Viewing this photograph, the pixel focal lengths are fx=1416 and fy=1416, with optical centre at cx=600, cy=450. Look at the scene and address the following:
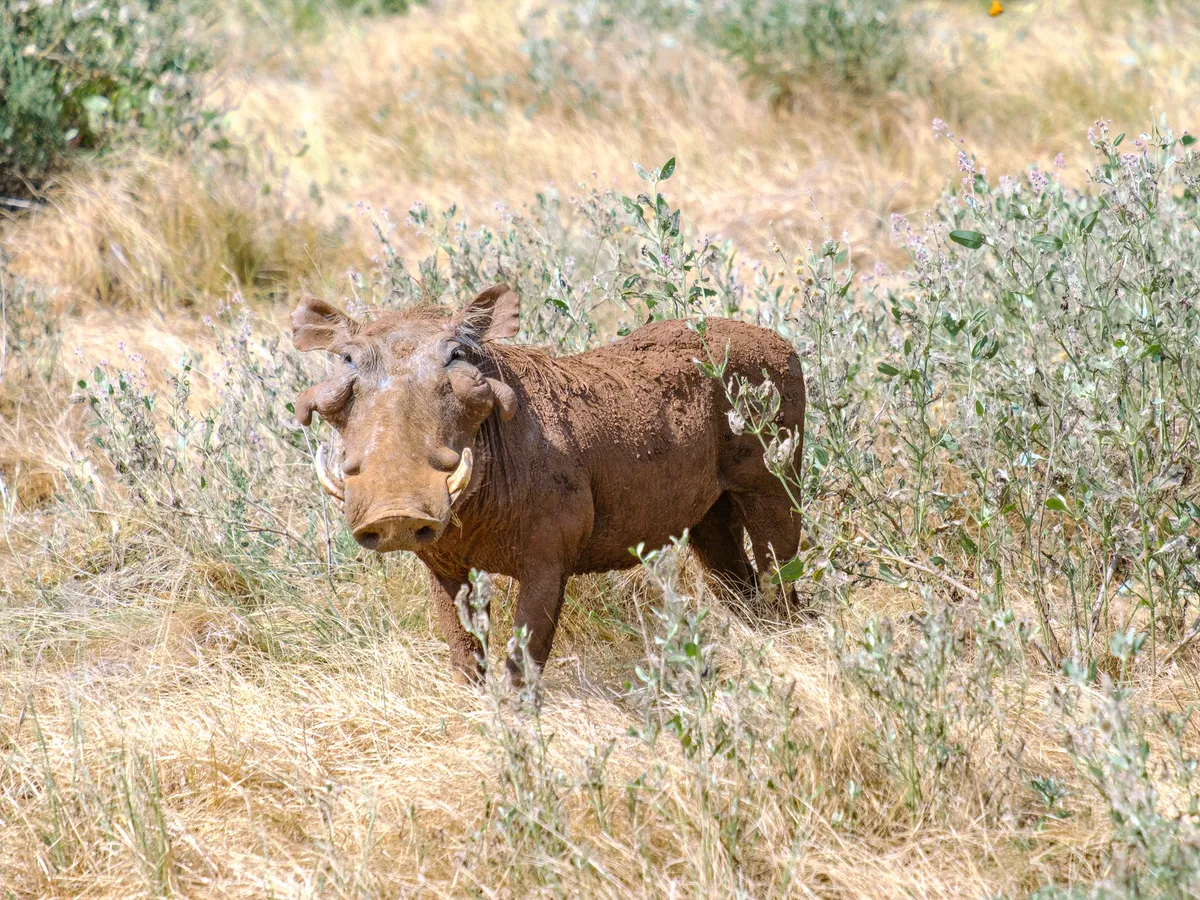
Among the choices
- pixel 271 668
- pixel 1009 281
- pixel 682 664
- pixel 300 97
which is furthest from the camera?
pixel 300 97

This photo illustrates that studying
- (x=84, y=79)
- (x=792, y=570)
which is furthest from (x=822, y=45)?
(x=792, y=570)

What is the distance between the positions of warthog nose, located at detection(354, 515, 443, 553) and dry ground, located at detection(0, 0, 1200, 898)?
523mm

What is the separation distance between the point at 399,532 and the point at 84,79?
6.23 m

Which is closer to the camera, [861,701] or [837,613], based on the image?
[861,701]

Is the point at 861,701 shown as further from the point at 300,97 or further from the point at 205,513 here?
the point at 300,97

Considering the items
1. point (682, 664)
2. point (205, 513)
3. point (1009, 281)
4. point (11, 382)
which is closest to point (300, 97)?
point (11, 382)

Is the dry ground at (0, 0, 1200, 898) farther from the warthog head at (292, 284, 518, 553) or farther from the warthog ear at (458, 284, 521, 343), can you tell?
the warthog ear at (458, 284, 521, 343)

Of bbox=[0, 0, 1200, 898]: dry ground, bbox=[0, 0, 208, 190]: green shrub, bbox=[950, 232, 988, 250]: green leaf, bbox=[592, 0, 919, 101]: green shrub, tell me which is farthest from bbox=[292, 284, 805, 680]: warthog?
bbox=[592, 0, 919, 101]: green shrub

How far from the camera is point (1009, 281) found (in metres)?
4.70

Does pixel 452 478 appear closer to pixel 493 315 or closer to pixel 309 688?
pixel 493 315

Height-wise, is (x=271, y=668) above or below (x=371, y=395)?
below

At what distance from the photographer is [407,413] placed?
11.0 feet

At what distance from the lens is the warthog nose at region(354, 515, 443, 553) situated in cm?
319

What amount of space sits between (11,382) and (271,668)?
8.86 feet
